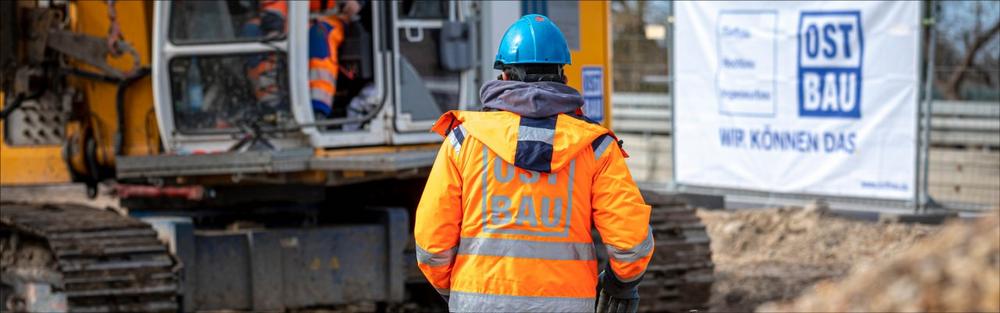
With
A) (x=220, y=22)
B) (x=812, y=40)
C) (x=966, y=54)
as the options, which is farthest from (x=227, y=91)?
(x=966, y=54)

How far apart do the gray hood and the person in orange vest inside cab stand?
134 inches

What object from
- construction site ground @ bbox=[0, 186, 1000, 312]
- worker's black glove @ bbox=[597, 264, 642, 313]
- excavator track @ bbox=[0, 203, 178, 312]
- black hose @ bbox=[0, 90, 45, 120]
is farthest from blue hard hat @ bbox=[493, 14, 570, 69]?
construction site ground @ bbox=[0, 186, 1000, 312]

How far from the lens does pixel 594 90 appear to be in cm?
920

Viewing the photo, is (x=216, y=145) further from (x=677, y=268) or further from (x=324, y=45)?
(x=677, y=268)

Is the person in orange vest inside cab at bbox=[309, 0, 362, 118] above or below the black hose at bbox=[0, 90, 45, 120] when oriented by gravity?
above

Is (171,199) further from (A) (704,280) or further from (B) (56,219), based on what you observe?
(A) (704,280)

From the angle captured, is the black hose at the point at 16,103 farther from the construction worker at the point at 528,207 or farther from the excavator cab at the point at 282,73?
the construction worker at the point at 528,207

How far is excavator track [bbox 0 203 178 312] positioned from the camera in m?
7.79

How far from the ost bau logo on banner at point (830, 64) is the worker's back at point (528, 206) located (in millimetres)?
7828

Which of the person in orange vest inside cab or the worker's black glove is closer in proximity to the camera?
the worker's black glove

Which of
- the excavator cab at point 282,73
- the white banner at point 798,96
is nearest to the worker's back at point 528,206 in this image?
the excavator cab at point 282,73

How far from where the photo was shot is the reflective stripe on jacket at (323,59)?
321 inches

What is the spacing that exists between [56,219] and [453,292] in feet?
14.0

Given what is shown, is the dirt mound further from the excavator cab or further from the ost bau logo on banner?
the ost bau logo on banner
